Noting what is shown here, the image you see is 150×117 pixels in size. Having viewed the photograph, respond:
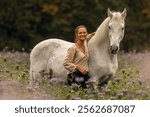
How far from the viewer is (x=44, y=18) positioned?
2795 centimetres

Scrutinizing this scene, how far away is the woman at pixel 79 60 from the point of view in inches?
450

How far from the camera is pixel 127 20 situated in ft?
94.1

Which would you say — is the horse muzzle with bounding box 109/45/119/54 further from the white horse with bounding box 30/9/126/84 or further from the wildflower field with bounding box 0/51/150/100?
the wildflower field with bounding box 0/51/150/100

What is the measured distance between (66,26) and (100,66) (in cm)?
1617

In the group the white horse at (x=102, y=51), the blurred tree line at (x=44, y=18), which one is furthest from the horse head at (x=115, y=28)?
the blurred tree line at (x=44, y=18)

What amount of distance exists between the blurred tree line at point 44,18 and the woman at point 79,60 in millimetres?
15370

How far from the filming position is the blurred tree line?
88.7 feet

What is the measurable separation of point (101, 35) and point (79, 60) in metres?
0.57

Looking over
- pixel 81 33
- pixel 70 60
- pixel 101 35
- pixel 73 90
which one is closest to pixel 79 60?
pixel 70 60

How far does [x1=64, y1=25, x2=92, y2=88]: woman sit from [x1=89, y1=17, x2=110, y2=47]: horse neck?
0.73 feet

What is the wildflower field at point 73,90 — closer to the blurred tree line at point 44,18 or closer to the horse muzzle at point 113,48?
the horse muzzle at point 113,48

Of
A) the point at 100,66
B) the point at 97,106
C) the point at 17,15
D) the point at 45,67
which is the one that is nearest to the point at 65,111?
the point at 97,106

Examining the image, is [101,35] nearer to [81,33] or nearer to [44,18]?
[81,33]

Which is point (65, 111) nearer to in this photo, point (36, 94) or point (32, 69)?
point (36, 94)
